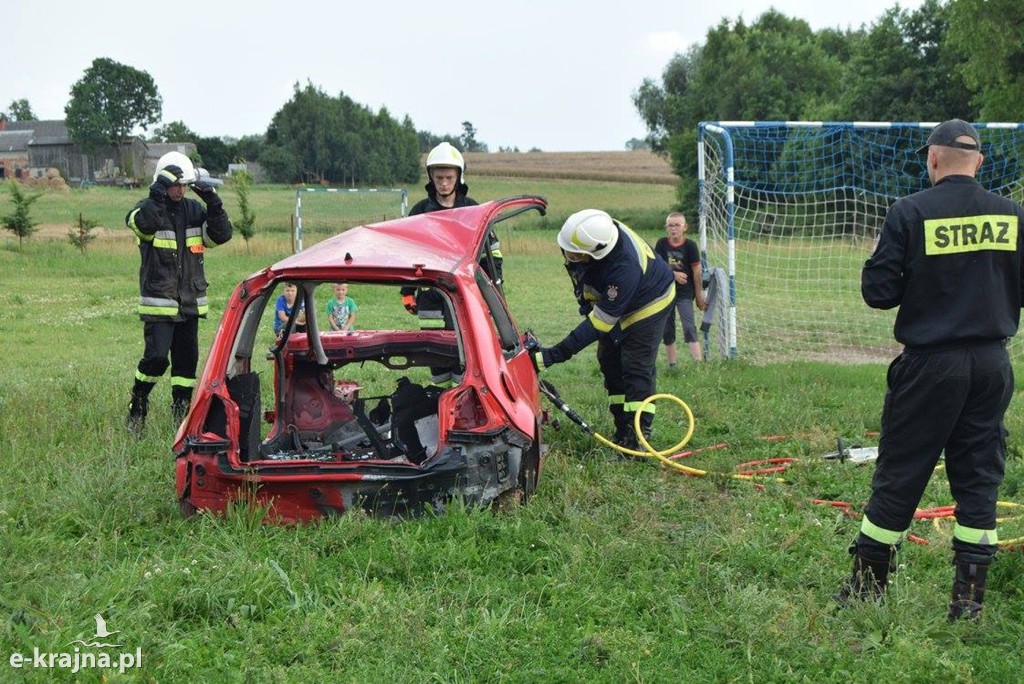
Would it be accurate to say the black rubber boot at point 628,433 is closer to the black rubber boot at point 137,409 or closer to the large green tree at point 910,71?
the black rubber boot at point 137,409

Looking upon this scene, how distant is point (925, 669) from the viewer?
11.7 feet

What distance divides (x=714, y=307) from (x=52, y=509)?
7333 millimetres

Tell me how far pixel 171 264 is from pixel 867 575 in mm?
5034

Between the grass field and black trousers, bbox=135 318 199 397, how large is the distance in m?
0.29

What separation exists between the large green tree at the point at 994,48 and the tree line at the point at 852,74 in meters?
0.02

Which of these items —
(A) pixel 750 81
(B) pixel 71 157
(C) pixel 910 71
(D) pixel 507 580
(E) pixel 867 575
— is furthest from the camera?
(B) pixel 71 157

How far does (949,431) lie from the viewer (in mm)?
4020

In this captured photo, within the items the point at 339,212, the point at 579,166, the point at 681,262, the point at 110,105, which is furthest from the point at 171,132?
the point at 681,262

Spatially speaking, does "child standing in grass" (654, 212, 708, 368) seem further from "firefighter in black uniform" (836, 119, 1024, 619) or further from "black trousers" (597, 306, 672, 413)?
"firefighter in black uniform" (836, 119, 1024, 619)

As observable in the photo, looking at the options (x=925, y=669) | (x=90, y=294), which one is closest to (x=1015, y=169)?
(x=925, y=669)

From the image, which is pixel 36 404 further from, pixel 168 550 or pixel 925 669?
pixel 925 669

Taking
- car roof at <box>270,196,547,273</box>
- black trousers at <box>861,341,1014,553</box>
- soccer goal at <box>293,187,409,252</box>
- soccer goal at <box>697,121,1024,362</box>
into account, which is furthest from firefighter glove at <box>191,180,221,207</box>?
soccer goal at <box>293,187,409,252</box>

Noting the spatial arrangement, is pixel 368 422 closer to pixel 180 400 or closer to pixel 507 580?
pixel 507 580

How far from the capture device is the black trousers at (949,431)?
A: 3990 millimetres
